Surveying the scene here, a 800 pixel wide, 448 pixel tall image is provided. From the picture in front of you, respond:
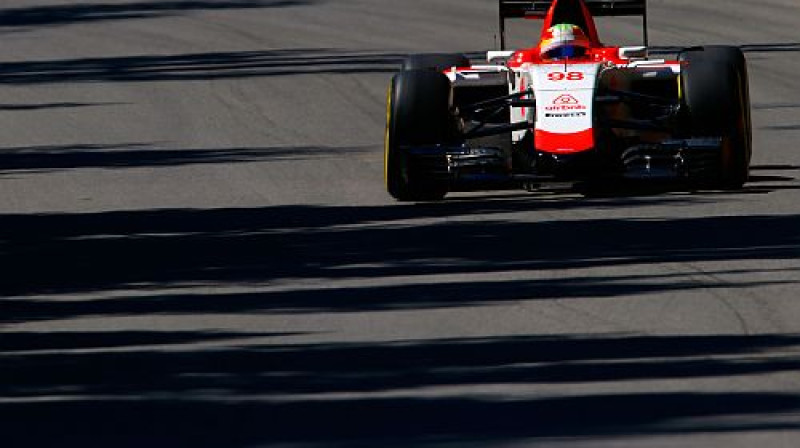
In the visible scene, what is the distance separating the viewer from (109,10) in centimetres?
3662

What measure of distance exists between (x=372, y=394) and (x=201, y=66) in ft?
58.1

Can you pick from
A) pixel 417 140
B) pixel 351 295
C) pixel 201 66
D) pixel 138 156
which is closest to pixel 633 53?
pixel 417 140

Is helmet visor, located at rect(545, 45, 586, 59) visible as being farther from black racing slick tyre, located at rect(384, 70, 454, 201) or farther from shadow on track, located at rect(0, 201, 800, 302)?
shadow on track, located at rect(0, 201, 800, 302)

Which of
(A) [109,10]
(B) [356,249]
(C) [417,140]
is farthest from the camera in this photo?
(A) [109,10]

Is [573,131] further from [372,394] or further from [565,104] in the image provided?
[372,394]

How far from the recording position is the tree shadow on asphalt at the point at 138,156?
18906 mm

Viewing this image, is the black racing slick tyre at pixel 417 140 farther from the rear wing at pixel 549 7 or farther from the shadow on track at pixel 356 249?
the rear wing at pixel 549 7

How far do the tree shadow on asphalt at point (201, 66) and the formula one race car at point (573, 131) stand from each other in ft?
31.2

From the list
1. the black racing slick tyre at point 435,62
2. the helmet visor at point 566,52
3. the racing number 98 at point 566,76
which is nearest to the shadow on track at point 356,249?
the racing number 98 at point 566,76

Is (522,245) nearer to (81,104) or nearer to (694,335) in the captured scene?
(694,335)

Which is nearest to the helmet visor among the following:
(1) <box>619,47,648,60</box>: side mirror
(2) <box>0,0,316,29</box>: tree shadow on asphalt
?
(1) <box>619,47,648,60</box>: side mirror

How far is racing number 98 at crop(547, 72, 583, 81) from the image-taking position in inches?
623

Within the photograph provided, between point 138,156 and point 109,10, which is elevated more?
point 138,156

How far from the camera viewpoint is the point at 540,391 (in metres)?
9.73
